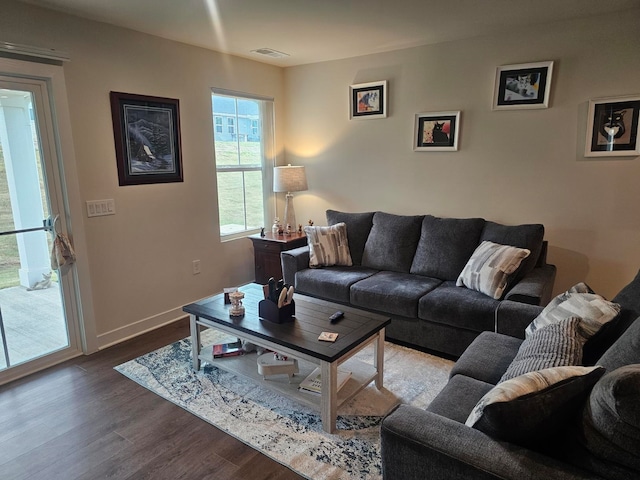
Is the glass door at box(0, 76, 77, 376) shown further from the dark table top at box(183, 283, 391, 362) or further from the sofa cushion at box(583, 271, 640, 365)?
the sofa cushion at box(583, 271, 640, 365)

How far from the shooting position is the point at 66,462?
1.99 metres

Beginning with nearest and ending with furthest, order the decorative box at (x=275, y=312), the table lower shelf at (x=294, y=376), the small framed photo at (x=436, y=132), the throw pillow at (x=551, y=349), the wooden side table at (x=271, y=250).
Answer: the throw pillow at (x=551, y=349), the table lower shelf at (x=294, y=376), the decorative box at (x=275, y=312), the small framed photo at (x=436, y=132), the wooden side table at (x=271, y=250)

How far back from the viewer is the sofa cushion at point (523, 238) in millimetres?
2957

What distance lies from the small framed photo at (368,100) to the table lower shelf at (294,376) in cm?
250

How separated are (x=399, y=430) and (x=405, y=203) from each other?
2.94 metres

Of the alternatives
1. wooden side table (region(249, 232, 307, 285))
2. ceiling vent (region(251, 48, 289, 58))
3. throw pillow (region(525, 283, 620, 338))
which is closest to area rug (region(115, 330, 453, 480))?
throw pillow (region(525, 283, 620, 338))

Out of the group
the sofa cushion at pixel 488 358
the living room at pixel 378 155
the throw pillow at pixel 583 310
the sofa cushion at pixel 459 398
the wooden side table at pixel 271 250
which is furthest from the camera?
the wooden side table at pixel 271 250

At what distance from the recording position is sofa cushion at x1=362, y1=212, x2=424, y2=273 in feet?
11.8

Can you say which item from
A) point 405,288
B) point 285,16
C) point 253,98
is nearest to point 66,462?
point 405,288

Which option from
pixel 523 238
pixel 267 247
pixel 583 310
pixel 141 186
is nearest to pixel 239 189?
pixel 267 247

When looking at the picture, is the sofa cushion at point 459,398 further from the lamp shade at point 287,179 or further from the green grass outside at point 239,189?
the green grass outside at point 239,189

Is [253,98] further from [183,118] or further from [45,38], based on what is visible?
[45,38]

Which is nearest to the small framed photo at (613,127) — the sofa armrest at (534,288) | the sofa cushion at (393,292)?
the sofa armrest at (534,288)

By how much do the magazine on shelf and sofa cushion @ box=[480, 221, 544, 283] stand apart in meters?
1.45
